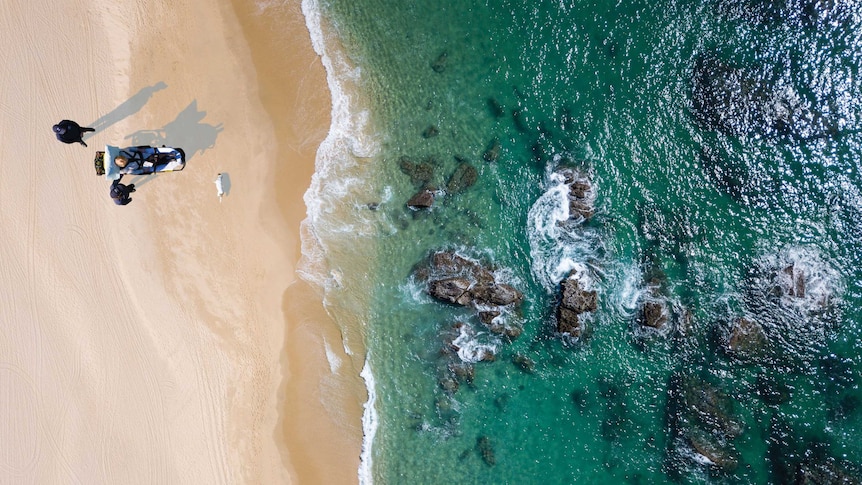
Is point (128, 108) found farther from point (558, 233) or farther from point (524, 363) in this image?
point (524, 363)

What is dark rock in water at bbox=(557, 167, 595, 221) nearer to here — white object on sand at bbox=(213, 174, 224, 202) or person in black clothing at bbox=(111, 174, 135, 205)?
white object on sand at bbox=(213, 174, 224, 202)

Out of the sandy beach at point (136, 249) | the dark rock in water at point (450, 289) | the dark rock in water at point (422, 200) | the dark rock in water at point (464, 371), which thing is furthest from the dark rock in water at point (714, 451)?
the sandy beach at point (136, 249)

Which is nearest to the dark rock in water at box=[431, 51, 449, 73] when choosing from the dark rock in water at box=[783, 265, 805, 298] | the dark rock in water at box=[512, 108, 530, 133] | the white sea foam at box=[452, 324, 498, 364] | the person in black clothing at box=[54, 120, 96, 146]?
the dark rock in water at box=[512, 108, 530, 133]

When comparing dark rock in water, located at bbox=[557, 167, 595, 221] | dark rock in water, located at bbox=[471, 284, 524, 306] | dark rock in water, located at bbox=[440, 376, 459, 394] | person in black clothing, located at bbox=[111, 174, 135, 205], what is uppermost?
dark rock in water, located at bbox=[557, 167, 595, 221]

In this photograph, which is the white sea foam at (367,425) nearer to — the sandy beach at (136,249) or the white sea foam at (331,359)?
the white sea foam at (331,359)

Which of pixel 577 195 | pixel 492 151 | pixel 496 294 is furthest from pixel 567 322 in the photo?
pixel 492 151

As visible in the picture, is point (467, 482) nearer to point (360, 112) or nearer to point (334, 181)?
point (334, 181)

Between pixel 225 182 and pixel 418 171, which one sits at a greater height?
pixel 418 171
